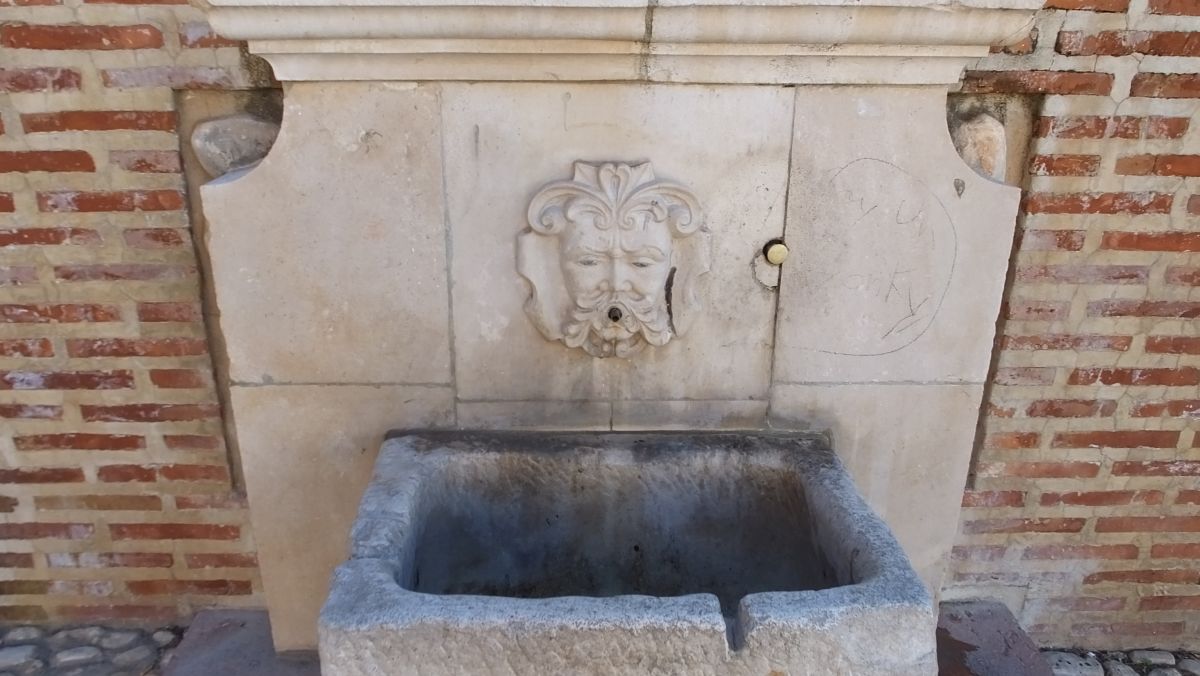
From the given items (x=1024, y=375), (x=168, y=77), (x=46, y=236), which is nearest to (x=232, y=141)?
(x=168, y=77)

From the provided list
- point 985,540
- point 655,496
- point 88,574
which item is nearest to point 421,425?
point 655,496

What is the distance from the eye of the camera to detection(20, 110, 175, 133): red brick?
6.96ft

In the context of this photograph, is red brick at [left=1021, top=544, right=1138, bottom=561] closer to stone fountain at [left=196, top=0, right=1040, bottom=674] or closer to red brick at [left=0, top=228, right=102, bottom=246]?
stone fountain at [left=196, top=0, right=1040, bottom=674]

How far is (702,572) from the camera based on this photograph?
1990mm

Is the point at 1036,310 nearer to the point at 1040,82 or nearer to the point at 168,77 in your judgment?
the point at 1040,82

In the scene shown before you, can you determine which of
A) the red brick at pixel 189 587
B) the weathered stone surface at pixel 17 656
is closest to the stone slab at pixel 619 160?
the red brick at pixel 189 587

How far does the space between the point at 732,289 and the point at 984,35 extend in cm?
76

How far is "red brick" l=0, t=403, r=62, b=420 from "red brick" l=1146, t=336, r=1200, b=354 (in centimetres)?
329

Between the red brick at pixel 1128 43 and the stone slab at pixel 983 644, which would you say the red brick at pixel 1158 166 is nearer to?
the red brick at pixel 1128 43

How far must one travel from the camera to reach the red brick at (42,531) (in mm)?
2525

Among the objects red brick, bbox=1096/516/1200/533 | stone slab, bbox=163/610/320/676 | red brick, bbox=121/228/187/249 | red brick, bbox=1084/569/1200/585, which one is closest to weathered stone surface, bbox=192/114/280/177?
red brick, bbox=121/228/187/249

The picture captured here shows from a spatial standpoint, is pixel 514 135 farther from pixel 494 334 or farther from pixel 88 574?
pixel 88 574

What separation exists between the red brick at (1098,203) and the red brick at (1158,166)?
58 mm

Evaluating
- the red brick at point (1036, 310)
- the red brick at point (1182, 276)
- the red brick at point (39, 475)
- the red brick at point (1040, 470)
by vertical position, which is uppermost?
the red brick at point (1182, 276)
